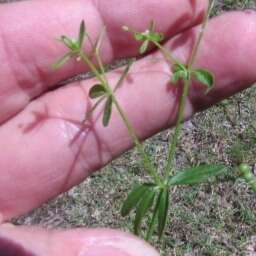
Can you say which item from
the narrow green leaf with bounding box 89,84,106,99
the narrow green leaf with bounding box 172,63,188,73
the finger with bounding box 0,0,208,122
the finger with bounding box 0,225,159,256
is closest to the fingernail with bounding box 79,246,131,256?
the finger with bounding box 0,225,159,256

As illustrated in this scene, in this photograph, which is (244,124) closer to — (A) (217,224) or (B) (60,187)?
(A) (217,224)

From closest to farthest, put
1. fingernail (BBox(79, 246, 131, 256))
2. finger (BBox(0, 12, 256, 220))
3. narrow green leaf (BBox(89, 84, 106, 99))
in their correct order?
fingernail (BBox(79, 246, 131, 256)), narrow green leaf (BBox(89, 84, 106, 99)), finger (BBox(0, 12, 256, 220))

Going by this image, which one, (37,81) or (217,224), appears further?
(217,224)

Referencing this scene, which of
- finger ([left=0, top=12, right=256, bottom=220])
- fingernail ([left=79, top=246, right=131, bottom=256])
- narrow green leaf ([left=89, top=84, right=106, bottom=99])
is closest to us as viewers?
fingernail ([left=79, top=246, right=131, bottom=256])

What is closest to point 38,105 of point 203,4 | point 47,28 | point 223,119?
point 47,28

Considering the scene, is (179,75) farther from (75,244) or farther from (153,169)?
(75,244)

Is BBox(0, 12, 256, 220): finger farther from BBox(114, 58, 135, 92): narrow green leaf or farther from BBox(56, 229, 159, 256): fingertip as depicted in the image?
BBox(56, 229, 159, 256): fingertip

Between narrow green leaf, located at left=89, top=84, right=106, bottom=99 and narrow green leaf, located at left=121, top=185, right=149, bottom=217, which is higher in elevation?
narrow green leaf, located at left=89, top=84, right=106, bottom=99

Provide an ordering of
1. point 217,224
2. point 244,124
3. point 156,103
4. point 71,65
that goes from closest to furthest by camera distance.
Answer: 1. point 156,103
2. point 71,65
3. point 217,224
4. point 244,124
